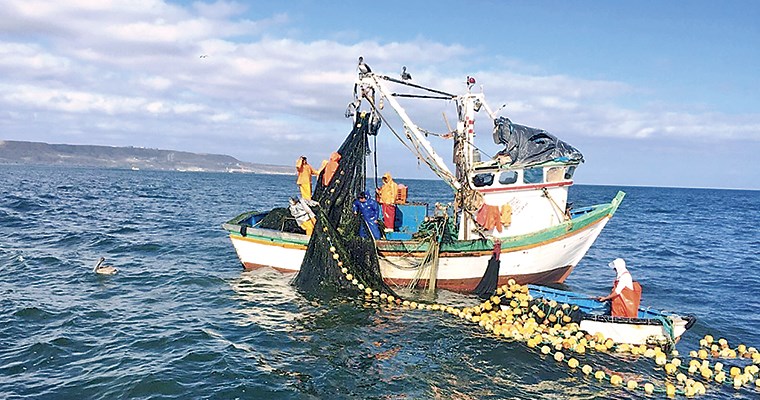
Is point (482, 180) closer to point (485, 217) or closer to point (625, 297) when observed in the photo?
point (485, 217)

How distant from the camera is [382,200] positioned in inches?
656

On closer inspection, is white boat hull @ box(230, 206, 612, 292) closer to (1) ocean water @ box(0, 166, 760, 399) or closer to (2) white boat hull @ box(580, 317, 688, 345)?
(1) ocean water @ box(0, 166, 760, 399)

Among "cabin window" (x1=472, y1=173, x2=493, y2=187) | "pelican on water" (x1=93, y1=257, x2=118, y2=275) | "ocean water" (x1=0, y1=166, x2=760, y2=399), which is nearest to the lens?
"ocean water" (x1=0, y1=166, x2=760, y2=399)

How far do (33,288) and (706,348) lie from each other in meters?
17.0

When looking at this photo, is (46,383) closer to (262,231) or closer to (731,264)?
(262,231)

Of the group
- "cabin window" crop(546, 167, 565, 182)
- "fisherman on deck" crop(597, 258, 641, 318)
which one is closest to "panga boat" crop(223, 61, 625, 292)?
"cabin window" crop(546, 167, 565, 182)

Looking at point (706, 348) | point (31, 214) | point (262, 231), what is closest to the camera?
point (706, 348)

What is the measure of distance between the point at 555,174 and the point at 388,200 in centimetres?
500

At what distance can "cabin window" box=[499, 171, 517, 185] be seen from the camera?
1484cm

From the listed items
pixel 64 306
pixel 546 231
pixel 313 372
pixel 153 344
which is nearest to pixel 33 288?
pixel 64 306

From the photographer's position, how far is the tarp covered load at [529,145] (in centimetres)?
1479

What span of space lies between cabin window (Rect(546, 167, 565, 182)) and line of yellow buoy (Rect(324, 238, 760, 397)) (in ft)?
11.3

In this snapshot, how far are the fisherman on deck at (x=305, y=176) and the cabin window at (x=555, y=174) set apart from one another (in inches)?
256

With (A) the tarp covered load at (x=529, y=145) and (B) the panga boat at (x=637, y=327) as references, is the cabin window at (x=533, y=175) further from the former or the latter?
(B) the panga boat at (x=637, y=327)
